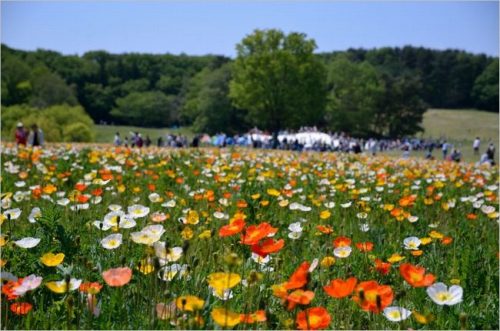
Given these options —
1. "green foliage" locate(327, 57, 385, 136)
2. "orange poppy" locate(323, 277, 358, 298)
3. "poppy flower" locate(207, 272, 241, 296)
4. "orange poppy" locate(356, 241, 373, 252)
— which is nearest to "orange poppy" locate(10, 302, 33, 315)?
"poppy flower" locate(207, 272, 241, 296)

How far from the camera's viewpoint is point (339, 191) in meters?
4.92

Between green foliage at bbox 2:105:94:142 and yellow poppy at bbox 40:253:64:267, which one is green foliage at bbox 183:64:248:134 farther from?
yellow poppy at bbox 40:253:64:267

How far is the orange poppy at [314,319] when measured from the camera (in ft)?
4.16

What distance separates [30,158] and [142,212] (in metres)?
4.76

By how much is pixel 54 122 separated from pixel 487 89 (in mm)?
85854

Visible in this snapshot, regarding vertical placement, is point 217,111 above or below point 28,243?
below

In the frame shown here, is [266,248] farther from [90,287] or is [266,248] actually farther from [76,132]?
[76,132]

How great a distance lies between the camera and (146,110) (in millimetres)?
82750

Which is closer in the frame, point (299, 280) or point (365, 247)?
point (299, 280)

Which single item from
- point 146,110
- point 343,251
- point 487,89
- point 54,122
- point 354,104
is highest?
point 487,89

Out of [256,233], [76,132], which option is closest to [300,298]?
[256,233]

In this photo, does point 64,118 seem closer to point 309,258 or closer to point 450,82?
point 309,258

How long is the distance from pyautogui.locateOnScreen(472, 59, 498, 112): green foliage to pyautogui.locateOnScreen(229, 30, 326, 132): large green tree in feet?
202

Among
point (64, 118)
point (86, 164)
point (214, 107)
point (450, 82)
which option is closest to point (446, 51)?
point (450, 82)
